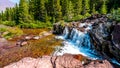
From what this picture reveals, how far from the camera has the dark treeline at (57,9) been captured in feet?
217

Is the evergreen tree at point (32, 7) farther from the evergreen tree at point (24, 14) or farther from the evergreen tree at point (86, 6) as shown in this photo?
the evergreen tree at point (86, 6)

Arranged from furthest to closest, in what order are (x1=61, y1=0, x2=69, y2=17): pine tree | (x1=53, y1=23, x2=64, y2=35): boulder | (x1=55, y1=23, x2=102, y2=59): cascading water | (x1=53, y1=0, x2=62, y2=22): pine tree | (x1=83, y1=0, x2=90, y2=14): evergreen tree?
(x1=83, y1=0, x2=90, y2=14): evergreen tree < (x1=61, y1=0, x2=69, y2=17): pine tree < (x1=53, y1=0, x2=62, y2=22): pine tree < (x1=53, y1=23, x2=64, y2=35): boulder < (x1=55, y1=23, x2=102, y2=59): cascading water

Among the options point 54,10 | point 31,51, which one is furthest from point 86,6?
point 31,51

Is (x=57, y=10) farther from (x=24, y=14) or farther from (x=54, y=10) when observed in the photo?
(x=24, y=14)

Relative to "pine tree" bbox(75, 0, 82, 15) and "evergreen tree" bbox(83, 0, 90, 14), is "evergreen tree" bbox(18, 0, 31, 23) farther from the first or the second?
"evergreen tree" bbox(83, 0, 90, 14)

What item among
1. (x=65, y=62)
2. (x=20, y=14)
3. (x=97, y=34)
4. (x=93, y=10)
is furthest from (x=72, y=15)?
(x=65, y=62)

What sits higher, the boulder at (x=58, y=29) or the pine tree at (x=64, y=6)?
the pine tree at (x=64, y=6)

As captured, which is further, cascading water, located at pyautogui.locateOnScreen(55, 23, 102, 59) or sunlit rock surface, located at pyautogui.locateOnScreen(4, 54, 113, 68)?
cascading water, located at pyautogui.locateOnScreen(55, 23, 102, 59)

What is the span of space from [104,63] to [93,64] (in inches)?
47.7

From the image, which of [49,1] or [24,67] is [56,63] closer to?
[24,67]

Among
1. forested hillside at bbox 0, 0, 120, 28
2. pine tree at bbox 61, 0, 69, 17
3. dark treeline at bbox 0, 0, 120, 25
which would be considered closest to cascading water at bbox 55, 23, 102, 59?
forested hillside at bbox 0, 0, 120, 28

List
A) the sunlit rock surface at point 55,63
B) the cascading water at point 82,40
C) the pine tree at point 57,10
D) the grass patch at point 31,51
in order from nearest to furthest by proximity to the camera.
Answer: the sunlit rock surface at point 55,63, the cascading water at point 82,40, the grass patch at point 31,51, the pine tree at point 57,10

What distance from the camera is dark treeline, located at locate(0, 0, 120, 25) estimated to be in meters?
66.2

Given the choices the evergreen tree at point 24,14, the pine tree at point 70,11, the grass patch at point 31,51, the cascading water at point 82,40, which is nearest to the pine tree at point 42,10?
the evergreen tree at point 24,14
